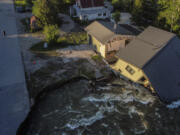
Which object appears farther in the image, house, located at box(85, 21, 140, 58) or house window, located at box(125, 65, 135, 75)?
house, located at box(85, 21, 140, 58)

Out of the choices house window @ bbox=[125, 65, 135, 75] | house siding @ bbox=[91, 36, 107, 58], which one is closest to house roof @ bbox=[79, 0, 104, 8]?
house siding @ bbox=[91, 36, 107, 58]

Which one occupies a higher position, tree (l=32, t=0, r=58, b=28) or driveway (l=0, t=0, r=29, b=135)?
tree (l=32, t=0, r=58, b=28)

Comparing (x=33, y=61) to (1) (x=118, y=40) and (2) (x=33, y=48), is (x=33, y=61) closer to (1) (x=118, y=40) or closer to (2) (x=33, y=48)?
(2) (x=33, y=48)

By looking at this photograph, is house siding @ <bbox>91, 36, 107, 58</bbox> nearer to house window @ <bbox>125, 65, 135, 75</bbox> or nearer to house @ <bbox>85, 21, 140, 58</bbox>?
house @ <bbox>85, 21, 140, 58</bbox>

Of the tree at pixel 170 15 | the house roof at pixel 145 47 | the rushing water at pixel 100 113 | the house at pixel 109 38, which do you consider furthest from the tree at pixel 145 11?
Result: the rushing water at pixel 100 113

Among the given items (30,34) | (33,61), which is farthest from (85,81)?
(30,34)
